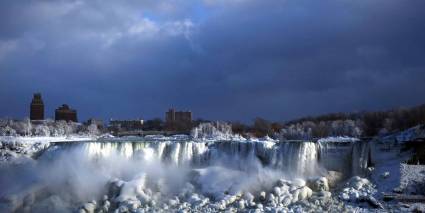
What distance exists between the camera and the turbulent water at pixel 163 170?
33688mm

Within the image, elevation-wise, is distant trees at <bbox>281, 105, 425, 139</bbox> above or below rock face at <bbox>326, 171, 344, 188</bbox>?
above

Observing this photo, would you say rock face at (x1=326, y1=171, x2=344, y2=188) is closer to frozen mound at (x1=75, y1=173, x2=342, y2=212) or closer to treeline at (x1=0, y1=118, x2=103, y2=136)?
frozen mound at (x1=75, y1=173, x2=342, y2=212)

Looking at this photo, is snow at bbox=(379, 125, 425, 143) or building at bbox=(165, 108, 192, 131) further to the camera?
building at bbox=(165, 108, 192, 131)

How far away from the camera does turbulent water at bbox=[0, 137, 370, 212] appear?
33.7 metres

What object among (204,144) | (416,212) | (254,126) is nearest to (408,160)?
(416,212)

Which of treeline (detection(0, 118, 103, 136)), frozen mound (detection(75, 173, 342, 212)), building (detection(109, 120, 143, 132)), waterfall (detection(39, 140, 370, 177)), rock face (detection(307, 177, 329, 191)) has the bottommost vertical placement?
frozen mound (detection(75, 173, 342, 212))

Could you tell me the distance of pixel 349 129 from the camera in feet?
230

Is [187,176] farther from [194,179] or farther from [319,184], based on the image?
[319,184]

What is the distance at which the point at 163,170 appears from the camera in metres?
38.3

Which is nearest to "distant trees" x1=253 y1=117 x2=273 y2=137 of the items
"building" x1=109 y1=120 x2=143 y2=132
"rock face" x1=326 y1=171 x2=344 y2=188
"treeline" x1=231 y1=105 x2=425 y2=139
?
"treeline" x1=231 y1=105 x2=425 y2=139

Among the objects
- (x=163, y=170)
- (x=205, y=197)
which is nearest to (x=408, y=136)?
(x=205, y=197)

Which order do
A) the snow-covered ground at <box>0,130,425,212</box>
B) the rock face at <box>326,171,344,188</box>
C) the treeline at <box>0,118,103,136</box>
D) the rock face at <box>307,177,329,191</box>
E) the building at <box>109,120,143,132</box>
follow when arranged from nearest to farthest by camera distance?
the snow-covered ground at <box>0,130,425,212</box> < the rock face at <box>307,177,329,191</box> < the rock face at <box>326,171,344,188</box> < the treeline at <box>0,118,103,136</box> < the building at <box>109,120,143,132</box>

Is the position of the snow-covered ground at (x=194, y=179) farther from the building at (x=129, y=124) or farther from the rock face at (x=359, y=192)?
the building at (x=129, y=124)

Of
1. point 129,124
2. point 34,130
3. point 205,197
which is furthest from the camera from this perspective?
point 129,124
